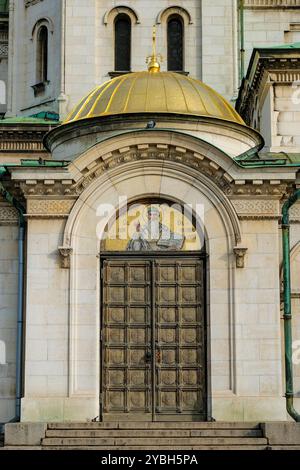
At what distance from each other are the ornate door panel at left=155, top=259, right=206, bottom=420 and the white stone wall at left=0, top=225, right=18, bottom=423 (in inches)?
122

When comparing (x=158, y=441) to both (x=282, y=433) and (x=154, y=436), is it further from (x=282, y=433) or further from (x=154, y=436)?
(x=282, y=433)

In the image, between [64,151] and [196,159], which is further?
[64,151]

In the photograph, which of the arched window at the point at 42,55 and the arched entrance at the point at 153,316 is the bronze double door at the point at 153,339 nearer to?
the arched entrance at the point at 153,316

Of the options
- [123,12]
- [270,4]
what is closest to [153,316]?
[123,12]

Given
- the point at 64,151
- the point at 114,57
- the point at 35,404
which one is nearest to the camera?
the point at 35,404

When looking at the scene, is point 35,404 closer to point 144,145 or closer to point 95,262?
point 95,262

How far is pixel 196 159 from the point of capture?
22.0 metres

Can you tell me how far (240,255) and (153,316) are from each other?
2174 millimetres

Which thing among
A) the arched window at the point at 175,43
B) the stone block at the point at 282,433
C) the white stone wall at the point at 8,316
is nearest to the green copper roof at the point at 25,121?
the arched window at the point at 175,43

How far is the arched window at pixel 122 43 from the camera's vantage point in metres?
36.5

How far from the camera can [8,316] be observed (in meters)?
22.8

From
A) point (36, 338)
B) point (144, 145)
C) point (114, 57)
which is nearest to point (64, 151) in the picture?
point (144, 145)

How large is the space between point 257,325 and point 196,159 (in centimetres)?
361

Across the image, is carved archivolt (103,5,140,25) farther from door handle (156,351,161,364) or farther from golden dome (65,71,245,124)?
door handle (156,351,161,364)
